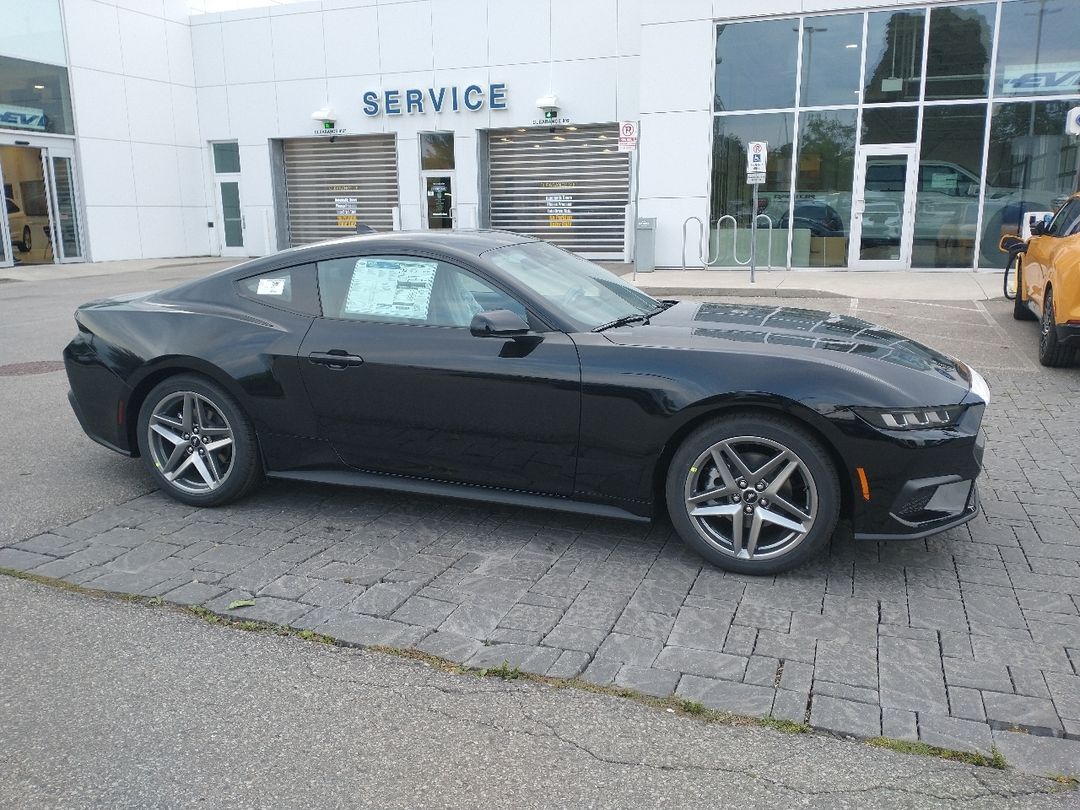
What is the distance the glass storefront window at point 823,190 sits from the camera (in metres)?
18.2

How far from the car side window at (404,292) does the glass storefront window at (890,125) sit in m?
15.9

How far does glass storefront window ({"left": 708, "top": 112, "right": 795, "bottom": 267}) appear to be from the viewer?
18.6 meters

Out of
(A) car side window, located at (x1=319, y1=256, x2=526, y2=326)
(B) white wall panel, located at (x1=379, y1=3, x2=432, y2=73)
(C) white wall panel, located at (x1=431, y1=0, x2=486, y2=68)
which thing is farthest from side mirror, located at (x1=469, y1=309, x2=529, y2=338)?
(B) white wall panel, located at (x1=379, y1=3, x2=432, y2=73)

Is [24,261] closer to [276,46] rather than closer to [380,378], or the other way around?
[276,46]

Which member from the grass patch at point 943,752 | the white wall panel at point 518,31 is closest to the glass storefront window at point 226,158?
the white wall panel at point 518,31

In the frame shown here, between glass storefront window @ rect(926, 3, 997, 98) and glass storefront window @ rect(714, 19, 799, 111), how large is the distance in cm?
263

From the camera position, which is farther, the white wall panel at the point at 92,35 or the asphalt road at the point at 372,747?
the white wall panel at the point at 92,35

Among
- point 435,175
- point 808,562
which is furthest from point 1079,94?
point 808,562

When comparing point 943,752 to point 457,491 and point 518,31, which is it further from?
point 518,31

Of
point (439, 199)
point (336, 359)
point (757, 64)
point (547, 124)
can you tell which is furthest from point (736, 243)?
point (336, 359)

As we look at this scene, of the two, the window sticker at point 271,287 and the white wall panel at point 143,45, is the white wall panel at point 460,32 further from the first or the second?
the window sticker at point 271,287

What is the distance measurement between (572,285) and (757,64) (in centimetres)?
1559

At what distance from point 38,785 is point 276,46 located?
25757mm

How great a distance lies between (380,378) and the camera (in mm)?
4531
